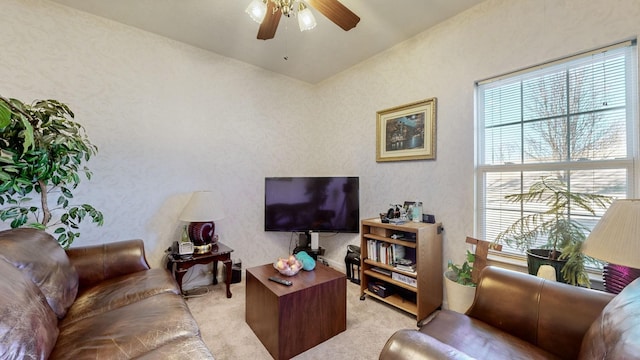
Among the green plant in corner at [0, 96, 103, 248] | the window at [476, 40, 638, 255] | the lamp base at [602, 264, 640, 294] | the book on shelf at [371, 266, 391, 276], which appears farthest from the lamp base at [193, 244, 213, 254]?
the lamp base at [602, 264, 640, 294]

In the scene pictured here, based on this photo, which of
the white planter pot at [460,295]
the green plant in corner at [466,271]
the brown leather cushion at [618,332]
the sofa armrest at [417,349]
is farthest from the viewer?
the green plant in corner at [466,271]

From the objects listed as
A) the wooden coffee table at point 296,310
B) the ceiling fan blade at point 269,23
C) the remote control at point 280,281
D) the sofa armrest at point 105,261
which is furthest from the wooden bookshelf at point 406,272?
the sofa armrest at point 105,261

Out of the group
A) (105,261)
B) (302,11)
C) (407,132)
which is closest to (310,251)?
(407,132)

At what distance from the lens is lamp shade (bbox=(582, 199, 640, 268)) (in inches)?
39.4

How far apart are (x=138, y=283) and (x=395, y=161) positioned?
2.49 meters

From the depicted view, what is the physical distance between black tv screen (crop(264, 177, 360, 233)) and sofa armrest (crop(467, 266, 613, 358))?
166cm

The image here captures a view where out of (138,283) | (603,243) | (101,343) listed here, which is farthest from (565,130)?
(138,283)

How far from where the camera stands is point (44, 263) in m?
1.34

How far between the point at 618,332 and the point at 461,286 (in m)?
1.24

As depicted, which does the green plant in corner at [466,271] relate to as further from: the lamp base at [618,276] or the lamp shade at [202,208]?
the lamp shade at [202,208]

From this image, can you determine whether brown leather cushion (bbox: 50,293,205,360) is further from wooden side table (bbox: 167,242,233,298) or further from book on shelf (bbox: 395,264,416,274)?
book on shelf (bbox: 395,264,416,274)

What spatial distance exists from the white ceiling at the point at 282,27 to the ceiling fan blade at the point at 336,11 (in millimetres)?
430

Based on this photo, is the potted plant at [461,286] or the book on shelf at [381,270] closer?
the potted plant at [461,286]

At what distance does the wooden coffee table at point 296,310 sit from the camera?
160 centimetres
